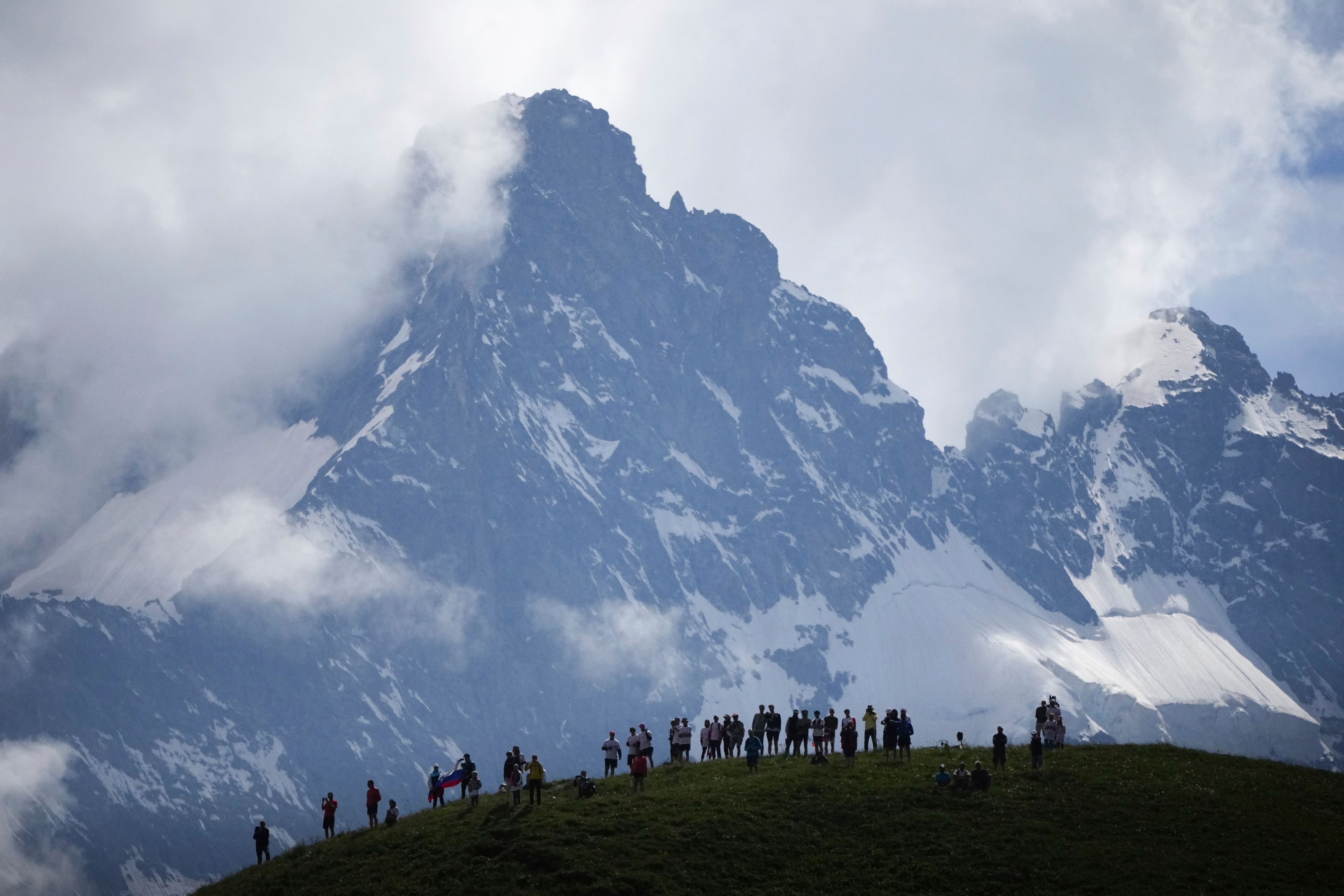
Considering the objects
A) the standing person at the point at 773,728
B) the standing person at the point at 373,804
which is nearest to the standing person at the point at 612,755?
the standing person at the point at 773,728

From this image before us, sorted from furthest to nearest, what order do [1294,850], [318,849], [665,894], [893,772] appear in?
[893,772] < [318,849] < [1294,850] < [665,894]

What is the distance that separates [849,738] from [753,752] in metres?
4.69

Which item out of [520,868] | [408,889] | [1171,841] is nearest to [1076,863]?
[1171,841]

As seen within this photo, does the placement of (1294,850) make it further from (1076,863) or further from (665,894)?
(665,894)

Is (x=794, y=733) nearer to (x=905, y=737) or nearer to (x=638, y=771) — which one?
(x=905, y=737)

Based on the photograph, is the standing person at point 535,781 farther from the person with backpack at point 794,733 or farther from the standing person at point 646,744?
the person with backpack at point 794,733

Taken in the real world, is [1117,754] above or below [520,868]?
above

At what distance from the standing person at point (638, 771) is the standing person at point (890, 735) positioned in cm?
1225

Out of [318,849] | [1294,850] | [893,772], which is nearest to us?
[1294,850]

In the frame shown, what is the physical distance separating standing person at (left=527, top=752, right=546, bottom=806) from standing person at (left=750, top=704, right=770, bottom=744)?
10.7 m

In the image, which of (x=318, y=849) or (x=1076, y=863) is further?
(x=318, y=849)

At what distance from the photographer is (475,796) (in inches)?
2381

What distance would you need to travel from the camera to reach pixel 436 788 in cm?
6331

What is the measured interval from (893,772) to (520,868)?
19655 mm
